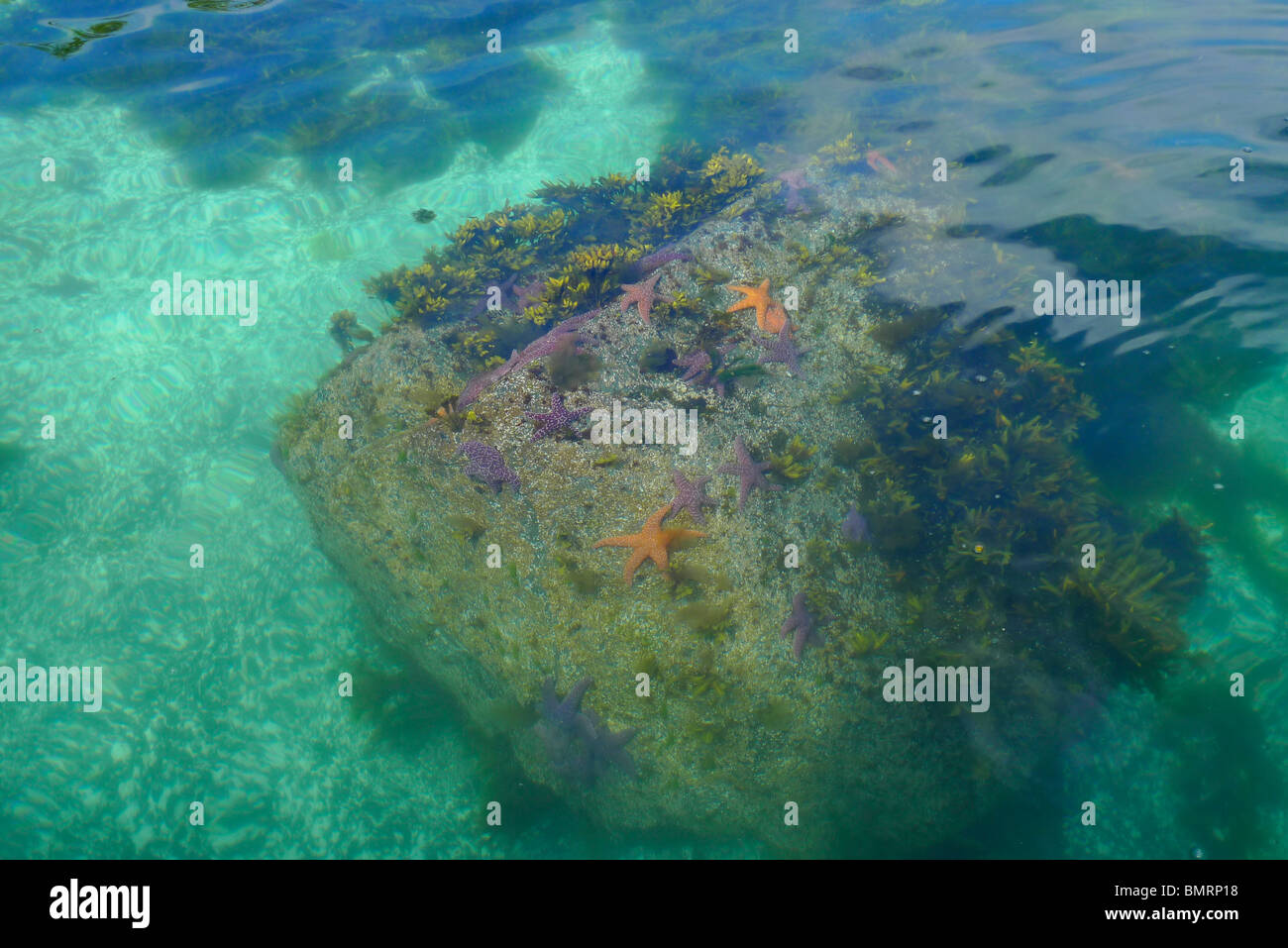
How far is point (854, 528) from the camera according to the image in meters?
6.01

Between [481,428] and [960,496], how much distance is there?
531 centimetres

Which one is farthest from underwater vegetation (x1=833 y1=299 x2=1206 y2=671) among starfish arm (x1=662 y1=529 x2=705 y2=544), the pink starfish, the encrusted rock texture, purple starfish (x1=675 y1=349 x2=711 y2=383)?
the pink starfish

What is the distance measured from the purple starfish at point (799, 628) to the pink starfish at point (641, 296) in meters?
3.63

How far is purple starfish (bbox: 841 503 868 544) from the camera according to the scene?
599 cm

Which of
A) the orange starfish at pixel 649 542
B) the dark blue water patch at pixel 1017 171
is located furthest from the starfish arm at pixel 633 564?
the dark blue water patch at pixel 1017 171

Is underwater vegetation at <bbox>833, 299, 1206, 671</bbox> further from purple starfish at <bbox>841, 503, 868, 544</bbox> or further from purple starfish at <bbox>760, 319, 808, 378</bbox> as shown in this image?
purple starfish at <bbox>760, 319, 808, 378</bbox>

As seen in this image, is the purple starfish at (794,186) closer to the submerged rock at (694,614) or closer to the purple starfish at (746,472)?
the submerged rock at (694,614)

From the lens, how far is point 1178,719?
675cm

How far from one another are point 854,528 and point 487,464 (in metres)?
3.76

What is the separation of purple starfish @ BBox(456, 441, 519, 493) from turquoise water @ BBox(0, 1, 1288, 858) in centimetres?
339

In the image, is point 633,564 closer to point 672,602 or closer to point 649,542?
point 649,542

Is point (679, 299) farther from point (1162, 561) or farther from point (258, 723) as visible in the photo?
point (258, 723)
